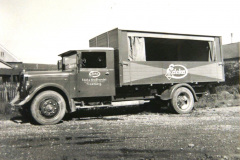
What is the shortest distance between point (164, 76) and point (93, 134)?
430cm

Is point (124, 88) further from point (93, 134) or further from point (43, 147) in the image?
point (43, 147)

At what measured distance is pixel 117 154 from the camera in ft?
12.9

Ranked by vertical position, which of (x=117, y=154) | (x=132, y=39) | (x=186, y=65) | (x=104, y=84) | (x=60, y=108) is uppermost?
(x=132, y=39)

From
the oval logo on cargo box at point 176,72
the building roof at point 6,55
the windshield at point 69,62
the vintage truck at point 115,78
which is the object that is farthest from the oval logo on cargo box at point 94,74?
the building roof at point 6,55

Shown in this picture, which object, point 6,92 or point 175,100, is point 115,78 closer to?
point 175,100

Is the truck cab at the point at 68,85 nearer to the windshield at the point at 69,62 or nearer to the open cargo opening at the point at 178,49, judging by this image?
the windshield at the point at 69,62

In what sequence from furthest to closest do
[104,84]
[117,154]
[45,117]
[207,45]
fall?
1. [207,45]
2. [104,84]
3. [45,117]
4. [117,154]

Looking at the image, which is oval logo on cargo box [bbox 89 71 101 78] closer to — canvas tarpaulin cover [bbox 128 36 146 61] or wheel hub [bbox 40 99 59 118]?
canvas tarpaulin cover [bbox 128 36 146 61]

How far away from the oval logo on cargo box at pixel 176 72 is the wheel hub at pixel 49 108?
410 cm

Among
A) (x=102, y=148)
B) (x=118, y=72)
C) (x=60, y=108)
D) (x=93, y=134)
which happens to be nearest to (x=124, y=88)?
Answer: (x=118, y=72)

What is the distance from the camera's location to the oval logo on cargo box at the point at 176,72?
9.11 meters

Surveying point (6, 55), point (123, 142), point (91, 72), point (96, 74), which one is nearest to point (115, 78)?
point (96, 74)

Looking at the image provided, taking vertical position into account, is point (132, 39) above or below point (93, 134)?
above

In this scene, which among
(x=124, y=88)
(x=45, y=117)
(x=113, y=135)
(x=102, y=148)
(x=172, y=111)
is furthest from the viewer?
(x=172, y=111)
